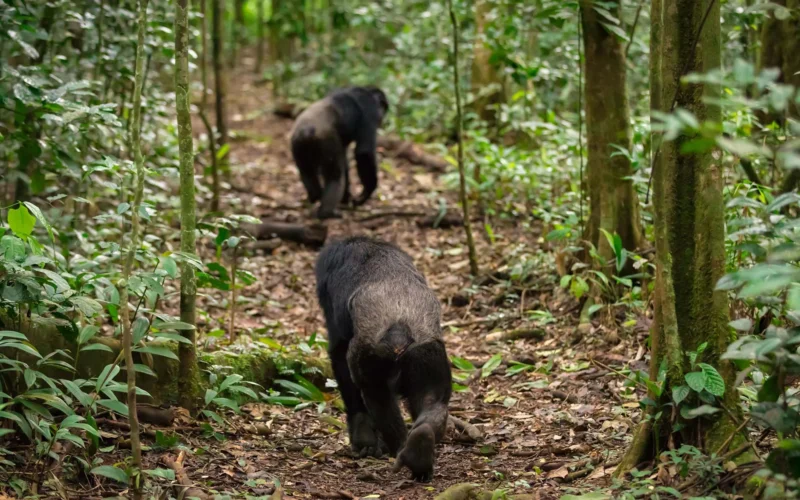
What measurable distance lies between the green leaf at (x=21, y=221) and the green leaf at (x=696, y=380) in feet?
→ 10.3

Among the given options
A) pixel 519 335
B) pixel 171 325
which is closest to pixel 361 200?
pixel 519 335

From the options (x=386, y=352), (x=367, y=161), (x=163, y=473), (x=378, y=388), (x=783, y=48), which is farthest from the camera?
(x=367, y=161)

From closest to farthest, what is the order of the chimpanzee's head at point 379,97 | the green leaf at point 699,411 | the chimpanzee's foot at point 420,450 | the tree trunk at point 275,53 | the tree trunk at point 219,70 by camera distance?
the green leaf at point 699,411 → the chimpanzee's foot at point 420,450 → the tree trunk at point 219,70 → the chimpanzee's head at point 379,97 → the tree trunk at point 275,53

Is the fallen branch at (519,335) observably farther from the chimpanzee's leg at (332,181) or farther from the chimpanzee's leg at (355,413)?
the chimpanzee's leg at (332,181)

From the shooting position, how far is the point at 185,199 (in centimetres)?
466

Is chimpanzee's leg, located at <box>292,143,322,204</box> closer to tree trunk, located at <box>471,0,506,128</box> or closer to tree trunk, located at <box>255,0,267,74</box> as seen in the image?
tree trunk, located at <box>471,0,506,128</box>

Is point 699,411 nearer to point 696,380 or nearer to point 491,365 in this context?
point 696,380

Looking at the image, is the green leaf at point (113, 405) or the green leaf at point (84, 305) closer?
the green leaf at point (113, 405)

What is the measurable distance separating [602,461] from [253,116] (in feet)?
47.5

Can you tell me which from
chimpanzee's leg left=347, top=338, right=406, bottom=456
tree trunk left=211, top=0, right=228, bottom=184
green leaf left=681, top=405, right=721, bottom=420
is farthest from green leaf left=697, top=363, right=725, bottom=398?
tree trunk left=211, top=0, right=228, bottom=184

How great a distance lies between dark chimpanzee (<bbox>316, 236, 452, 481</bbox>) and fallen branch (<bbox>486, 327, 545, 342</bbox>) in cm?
171

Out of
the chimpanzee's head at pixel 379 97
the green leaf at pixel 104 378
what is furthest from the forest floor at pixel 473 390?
the chimpanzee's head at pixel 379 97

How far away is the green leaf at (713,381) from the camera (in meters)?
3.49

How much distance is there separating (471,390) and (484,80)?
847cm
